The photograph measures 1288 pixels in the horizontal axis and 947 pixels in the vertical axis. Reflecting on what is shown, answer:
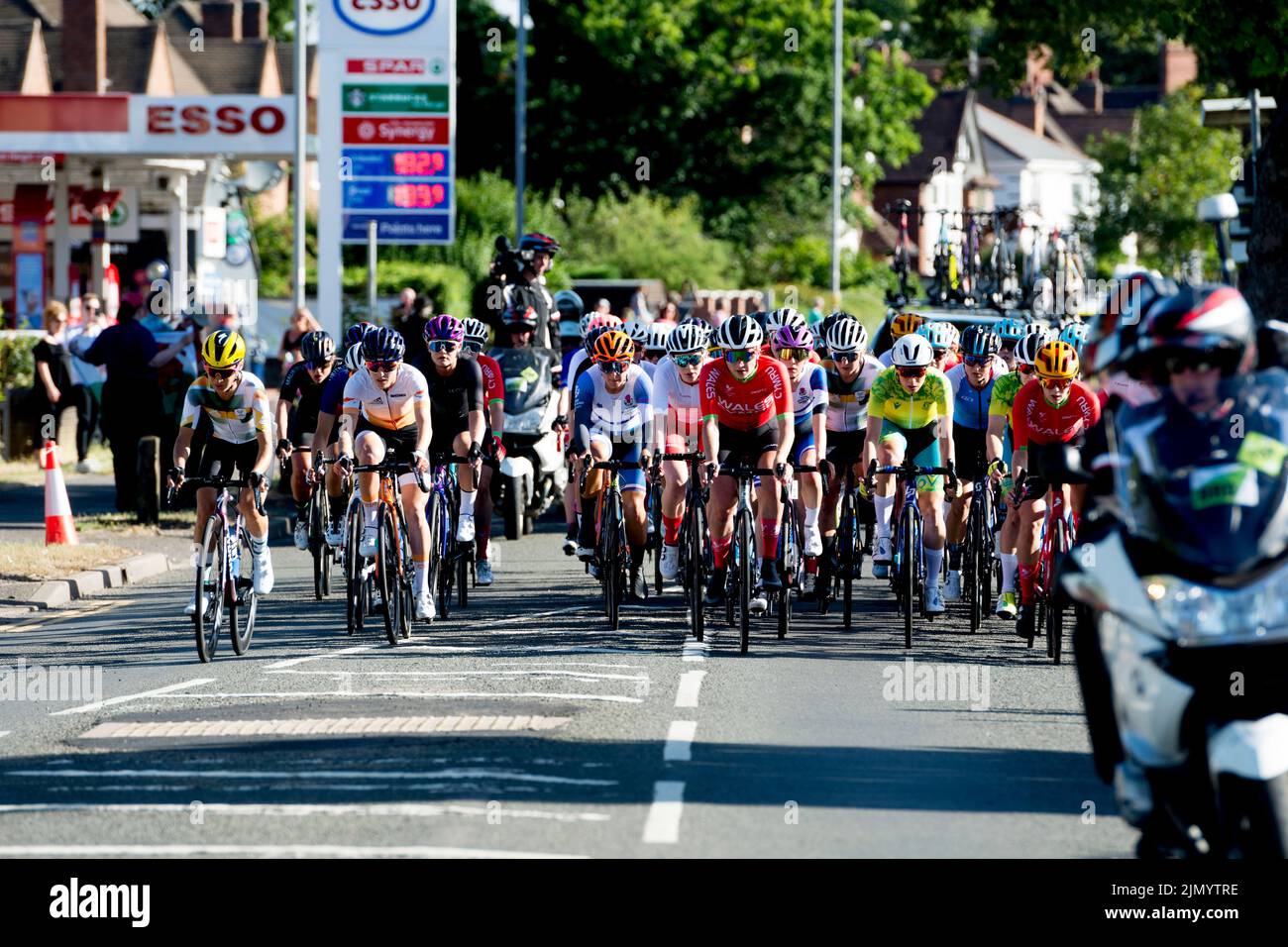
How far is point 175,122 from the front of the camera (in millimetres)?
34281

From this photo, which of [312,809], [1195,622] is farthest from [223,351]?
[1195,622]

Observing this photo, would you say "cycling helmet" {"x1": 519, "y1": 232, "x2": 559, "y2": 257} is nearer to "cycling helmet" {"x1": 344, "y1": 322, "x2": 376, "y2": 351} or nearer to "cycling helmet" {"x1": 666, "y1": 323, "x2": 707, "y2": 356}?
"cycling helmet" {"x1": 344, "y1": 322, "x2": 376, "y2": 351}

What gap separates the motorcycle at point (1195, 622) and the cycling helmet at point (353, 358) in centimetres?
930

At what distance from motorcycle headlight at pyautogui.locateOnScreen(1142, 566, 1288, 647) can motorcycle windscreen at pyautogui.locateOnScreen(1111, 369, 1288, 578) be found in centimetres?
6

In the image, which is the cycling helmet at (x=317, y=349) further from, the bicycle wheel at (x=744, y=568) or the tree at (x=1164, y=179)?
the tree at (x=1164, y=179)

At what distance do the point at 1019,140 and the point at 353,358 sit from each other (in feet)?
326

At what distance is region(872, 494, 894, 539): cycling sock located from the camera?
1445cm

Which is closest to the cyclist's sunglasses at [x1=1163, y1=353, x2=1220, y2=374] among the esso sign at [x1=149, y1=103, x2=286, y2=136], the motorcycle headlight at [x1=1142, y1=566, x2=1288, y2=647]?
the motorcycle headlight at [x1=1142, y1=566, x2=1288, y2=647]

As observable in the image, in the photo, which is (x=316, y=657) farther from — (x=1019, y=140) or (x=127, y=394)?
(x=1019, y=140)

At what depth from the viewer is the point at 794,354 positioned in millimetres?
15078

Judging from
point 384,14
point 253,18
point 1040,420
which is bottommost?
point 1040,420

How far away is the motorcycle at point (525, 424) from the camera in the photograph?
64.1 feet
